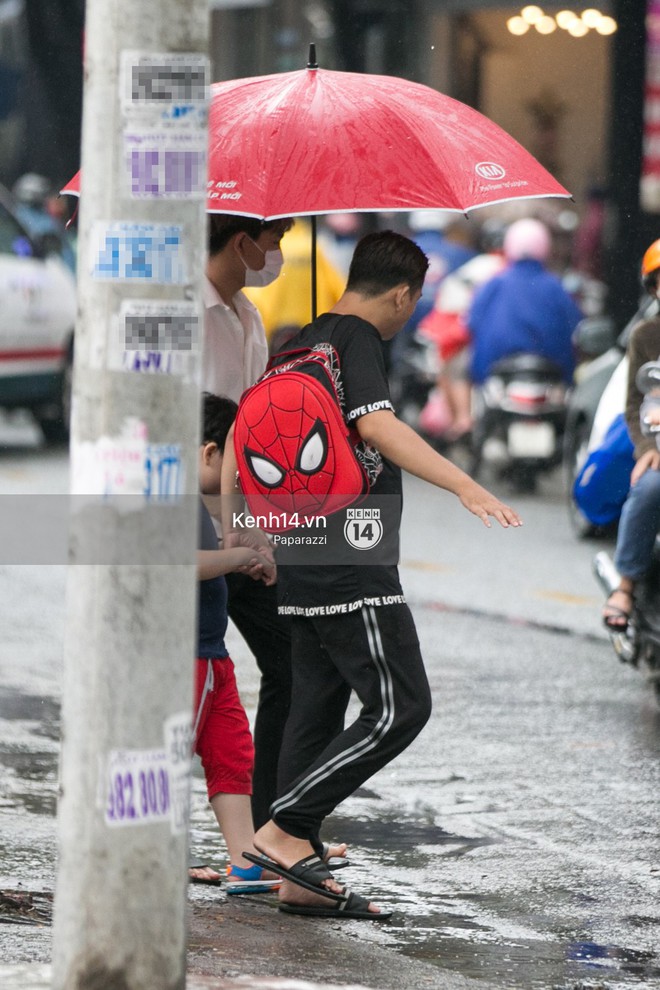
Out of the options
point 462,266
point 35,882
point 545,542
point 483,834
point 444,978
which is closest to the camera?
Answer: point 444,978

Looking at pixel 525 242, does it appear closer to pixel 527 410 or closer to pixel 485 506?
pixel 527 410

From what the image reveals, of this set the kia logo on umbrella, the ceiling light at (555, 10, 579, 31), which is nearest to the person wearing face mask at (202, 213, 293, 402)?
the kia logo on umbrella

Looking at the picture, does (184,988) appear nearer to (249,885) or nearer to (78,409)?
(78,409)

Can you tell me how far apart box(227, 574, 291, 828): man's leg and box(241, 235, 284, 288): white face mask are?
868 millimetres

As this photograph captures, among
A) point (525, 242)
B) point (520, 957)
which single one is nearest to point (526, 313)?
point (525, 242)

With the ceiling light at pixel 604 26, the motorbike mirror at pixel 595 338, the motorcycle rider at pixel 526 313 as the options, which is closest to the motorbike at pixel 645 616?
the motorbike mirror at pixel 595 338

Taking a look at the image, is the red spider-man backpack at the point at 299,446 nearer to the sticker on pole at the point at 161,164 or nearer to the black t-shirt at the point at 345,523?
the black t-shirt at the point at 345,523

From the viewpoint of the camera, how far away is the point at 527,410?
1457 centimetres

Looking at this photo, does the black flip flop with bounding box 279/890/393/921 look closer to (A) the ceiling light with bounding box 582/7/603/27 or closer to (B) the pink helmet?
(B) the pink helmet

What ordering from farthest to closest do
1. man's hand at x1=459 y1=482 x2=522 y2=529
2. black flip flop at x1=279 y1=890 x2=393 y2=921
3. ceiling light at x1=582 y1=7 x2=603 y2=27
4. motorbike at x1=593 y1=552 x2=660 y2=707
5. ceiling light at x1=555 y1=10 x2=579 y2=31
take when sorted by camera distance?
1. ceiling light at x1=555 y1=10 x2=579 y2=31
2. ceiling light at x1=582 y1=7 x2=603 y2=27
3. motorbike at x1=593 y1=552 x2=660 y2=707
4. black flip flop at x1=279 y1=890 x2=393 y2=921
5. man's hand at x1=459 y1=482 x2=522 y2=529

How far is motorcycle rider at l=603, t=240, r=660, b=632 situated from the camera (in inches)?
292

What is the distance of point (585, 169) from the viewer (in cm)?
2639

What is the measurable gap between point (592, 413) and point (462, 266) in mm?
5125

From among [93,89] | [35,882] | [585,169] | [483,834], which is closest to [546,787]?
[483,834]
